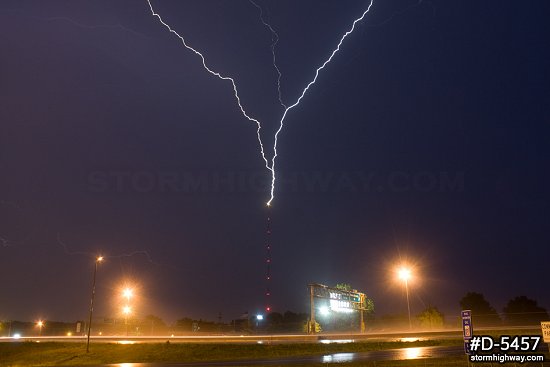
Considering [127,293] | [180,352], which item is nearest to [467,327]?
[180,352]

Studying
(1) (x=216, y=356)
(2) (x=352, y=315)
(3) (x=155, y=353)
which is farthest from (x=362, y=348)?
(2) (x=352, y=315)

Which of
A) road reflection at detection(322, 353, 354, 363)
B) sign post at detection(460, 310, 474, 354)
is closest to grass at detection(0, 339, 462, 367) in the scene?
road reflection at detection(322, 353, 354, 363)

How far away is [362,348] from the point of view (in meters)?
31.2

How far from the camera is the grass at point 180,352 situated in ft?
100

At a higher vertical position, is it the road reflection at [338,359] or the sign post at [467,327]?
the sign post at [467,327]

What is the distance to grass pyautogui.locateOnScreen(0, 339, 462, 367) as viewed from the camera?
3058 centimetres

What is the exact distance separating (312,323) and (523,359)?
33.7 m

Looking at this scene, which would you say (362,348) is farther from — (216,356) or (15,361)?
(15,361)

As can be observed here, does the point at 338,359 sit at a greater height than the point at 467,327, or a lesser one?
lesser

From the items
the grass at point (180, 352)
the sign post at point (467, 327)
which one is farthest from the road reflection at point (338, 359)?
the sign post at point (467, 327)

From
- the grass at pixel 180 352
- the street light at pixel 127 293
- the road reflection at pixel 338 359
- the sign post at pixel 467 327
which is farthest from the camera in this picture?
the street light at pixel 127 293

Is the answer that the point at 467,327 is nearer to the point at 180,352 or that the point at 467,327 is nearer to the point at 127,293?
the point at 180,352

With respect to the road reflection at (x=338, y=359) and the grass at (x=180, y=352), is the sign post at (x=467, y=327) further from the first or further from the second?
the grass at (x=180, y=352)

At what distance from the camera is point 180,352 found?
31.7 m
